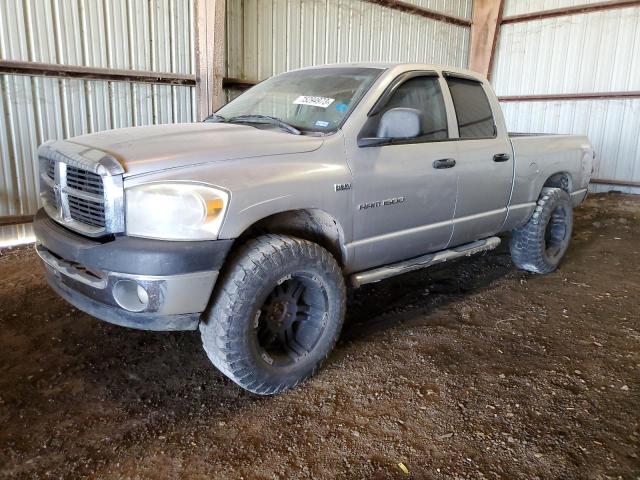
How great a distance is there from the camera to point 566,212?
5125 millimetres

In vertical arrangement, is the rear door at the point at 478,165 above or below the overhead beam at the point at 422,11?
below

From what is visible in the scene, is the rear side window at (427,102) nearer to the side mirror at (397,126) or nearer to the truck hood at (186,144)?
the side mirror at (397,126)

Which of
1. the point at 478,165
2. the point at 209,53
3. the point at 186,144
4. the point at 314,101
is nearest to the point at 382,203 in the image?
the point at 314,101

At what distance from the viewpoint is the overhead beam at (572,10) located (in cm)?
1002

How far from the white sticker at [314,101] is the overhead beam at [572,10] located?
973 cm

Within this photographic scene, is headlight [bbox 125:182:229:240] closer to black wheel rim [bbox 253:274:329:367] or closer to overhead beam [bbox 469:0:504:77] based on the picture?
black wheel rim [bbox 253:274:329:367]

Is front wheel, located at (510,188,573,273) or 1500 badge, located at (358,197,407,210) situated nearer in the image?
1500 badge, located at (358,197,407,210)

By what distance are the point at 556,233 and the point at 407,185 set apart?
2.74 meters

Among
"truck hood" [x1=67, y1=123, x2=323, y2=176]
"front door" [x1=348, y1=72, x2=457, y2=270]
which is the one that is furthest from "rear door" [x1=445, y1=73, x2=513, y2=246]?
"truck hood" [x1=67, y1=123, x2=323, y2=176]

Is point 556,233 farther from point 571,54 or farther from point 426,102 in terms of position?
point 571,54

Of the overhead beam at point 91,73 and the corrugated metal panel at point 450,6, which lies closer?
the overhead beam at point 91,73

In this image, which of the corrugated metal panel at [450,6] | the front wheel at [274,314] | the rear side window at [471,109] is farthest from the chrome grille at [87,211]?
the corrugated metal panel at [450,6]

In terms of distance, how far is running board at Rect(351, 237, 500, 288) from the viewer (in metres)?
3.27

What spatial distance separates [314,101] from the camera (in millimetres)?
3363
